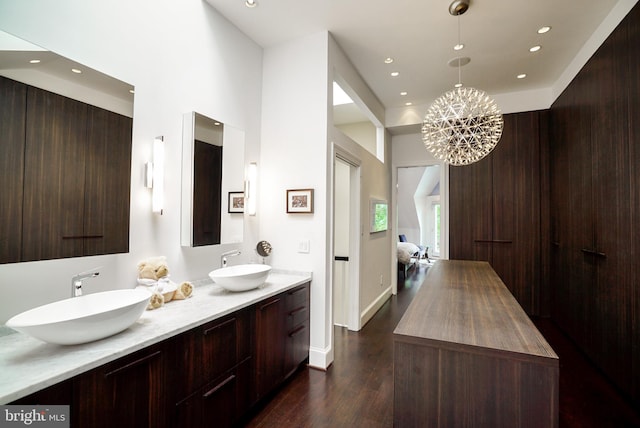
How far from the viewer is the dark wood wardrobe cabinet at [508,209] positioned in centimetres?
427

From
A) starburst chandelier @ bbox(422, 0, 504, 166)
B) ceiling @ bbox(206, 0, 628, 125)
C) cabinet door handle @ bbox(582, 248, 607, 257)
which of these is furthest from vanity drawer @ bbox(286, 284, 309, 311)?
cabinet door handle @ bbox(582, 248, 607, 257)

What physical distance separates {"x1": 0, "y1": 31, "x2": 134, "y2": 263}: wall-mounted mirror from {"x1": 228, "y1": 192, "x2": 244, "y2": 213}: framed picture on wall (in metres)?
0.89

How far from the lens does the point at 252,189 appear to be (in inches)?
116

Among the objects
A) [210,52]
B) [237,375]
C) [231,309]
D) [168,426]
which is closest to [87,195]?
[231,309]

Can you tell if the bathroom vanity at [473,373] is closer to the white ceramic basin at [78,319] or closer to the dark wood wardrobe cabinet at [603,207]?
the white ceramic basin at [78,319]

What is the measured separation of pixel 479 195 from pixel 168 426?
15.8 ft

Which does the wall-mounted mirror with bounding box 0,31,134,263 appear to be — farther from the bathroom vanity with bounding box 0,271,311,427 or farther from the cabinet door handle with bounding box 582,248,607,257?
the cabinet door handle with bounding box 582,248,607,257

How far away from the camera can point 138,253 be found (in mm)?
1938

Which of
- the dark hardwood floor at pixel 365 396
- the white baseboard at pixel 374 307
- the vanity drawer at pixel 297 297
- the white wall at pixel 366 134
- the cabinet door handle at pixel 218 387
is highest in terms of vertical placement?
the white wall at pixel 366 134

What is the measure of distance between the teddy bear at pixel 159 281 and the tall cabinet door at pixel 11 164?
62 cm

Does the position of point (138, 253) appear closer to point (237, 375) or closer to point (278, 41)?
point (237, 375)

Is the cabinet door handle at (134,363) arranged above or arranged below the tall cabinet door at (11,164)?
below

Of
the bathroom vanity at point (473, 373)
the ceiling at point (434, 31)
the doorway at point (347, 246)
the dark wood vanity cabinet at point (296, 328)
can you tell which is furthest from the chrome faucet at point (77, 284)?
the doorway at point (347, 246)

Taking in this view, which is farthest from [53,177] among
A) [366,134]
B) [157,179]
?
[366,134]
